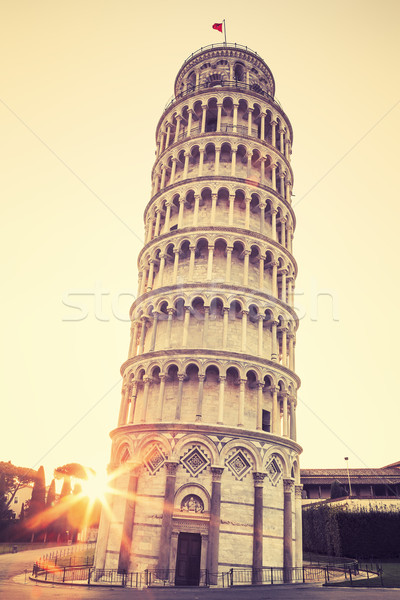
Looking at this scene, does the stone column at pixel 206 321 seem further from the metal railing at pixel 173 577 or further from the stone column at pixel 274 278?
the metal railing at pixel 173 577

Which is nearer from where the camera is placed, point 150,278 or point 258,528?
point 258,528

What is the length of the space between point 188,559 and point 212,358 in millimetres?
11059

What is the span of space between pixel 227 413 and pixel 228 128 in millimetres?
22212

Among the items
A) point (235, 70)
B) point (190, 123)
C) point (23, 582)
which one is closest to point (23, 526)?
point (23, 582)


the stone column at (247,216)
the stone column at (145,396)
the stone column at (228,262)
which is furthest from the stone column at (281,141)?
the stone column at (145,396)

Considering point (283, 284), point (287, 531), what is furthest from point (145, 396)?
point (283, 284)

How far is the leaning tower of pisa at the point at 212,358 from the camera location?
84.4 feet

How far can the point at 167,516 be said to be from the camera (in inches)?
989

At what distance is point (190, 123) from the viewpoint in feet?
124

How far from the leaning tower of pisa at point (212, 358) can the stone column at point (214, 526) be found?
6 cm

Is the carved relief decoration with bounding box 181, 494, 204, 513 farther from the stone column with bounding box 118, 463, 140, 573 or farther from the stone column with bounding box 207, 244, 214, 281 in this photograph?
the stone column with bounding box 207, 244, 214, 281

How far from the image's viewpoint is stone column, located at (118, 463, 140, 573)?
25688 mm

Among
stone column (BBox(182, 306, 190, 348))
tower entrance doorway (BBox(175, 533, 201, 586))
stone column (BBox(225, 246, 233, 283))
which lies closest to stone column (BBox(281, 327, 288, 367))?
stone column (BBox(225, 246, 233, 283))

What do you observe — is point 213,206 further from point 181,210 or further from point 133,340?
point 133,340
